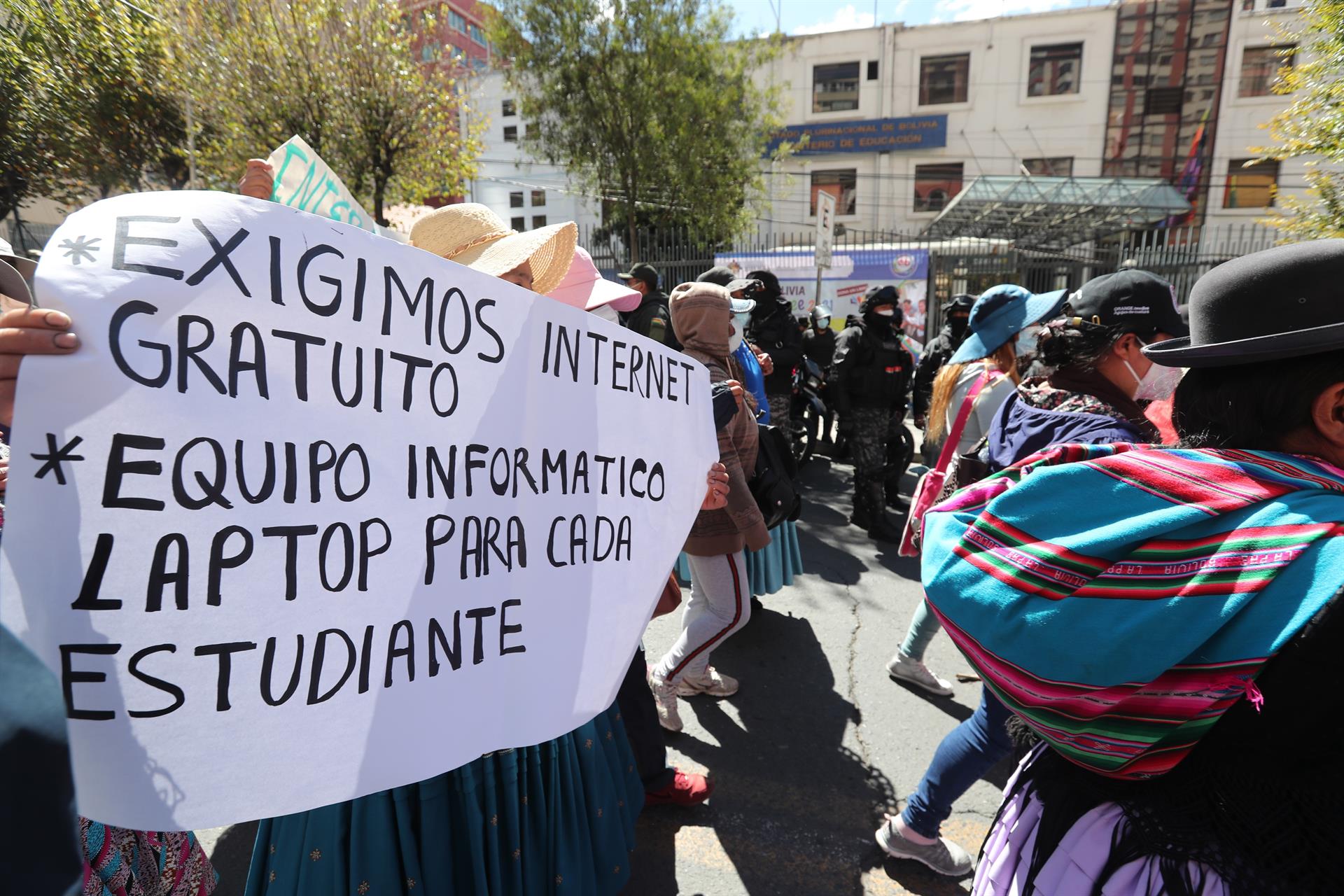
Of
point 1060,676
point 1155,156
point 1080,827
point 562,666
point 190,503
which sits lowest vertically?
point 1080,827

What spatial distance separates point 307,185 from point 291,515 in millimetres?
1407

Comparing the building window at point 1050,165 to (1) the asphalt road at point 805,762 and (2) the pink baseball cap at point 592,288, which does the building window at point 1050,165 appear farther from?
(2) the pink baseball cap at point 592,288

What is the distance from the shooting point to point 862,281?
12.5m

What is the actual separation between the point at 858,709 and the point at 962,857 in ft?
3.04

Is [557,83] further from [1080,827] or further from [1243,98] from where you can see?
[1243,98]

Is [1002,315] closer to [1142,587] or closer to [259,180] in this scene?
[1142,587]

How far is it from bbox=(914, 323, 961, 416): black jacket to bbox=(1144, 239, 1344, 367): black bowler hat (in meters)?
4.73

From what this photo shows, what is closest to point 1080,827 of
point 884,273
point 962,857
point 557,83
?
point 962,857

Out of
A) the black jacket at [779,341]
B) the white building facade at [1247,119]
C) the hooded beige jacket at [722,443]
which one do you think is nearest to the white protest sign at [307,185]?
the hooded beige jacket at [722,443]

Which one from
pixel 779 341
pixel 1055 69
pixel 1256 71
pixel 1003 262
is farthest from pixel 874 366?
pixel 1256 71

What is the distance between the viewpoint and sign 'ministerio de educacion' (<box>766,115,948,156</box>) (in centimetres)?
2503

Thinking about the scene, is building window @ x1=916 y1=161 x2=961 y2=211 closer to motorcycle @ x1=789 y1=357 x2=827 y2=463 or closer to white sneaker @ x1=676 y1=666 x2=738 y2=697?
motorcycle @ x1=789 y1=357 x2=827 y2=463

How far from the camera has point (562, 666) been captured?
55.8 inches

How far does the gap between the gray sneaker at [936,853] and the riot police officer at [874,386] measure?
123 inches
